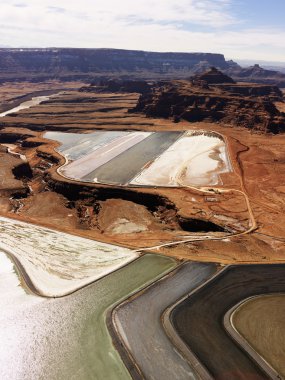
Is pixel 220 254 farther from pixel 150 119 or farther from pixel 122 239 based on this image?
pixel 150 119

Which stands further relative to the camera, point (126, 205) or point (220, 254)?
point (126, 205)

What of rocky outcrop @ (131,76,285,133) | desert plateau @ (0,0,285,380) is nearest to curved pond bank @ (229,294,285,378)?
desert plateau @ (0,0,285,380)

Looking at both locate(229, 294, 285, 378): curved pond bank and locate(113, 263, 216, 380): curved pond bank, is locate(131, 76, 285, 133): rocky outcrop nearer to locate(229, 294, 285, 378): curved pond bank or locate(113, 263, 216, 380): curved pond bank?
locate(113, 263, 216, 380): curved pond bank

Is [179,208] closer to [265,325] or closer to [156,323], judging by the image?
[156,323]

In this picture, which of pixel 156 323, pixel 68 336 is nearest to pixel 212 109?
pixel 156 323

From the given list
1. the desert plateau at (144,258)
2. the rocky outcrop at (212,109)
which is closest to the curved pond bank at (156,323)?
the desert plateau at (144,258)

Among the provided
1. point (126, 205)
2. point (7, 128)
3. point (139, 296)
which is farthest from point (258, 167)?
point (7, 128)
